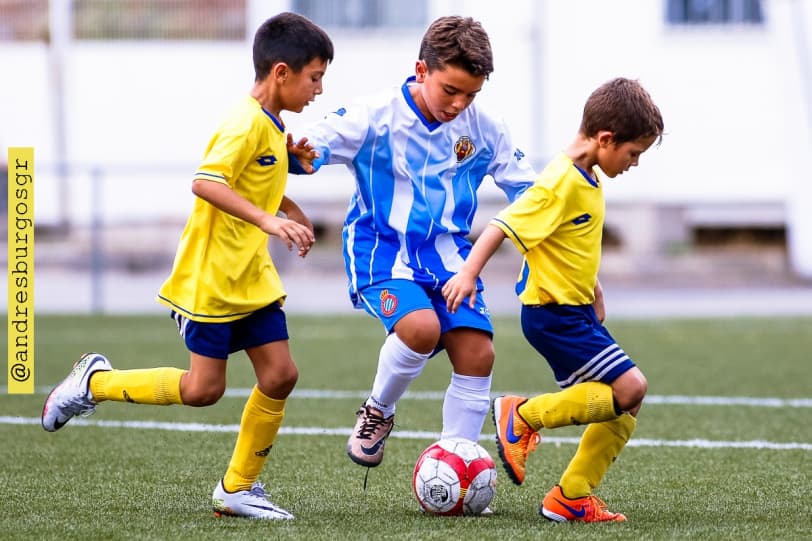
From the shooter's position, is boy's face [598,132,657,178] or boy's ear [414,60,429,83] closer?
boy's face [598,132,657,178]

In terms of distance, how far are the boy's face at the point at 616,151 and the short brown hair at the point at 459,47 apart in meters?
0.49

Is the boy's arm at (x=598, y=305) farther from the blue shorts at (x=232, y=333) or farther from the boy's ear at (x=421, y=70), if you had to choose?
the blue shorts at (x=232, y=333)

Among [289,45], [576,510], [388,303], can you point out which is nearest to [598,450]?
[576,510]

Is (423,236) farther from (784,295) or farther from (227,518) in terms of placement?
(784,295)

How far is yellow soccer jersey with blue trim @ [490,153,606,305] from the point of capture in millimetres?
4230

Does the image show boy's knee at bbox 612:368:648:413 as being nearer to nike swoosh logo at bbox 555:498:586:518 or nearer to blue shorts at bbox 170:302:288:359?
nike swoosh logo at bbox 555:498:586:518

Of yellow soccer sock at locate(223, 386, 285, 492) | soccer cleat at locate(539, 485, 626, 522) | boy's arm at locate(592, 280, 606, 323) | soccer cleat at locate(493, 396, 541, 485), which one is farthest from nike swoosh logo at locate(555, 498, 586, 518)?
yellow soccer sock at locate(223, 386, 285, 492)

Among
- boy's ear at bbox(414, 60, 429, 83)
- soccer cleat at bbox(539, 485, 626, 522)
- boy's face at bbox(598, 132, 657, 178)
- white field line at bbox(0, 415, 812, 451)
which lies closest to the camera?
soccer cleat at bbox(539, 485, 626, 522)

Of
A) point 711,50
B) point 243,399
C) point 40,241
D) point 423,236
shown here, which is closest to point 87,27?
point 40,241

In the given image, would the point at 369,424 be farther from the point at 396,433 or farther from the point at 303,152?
the point at 396,433

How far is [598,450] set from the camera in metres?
4.35

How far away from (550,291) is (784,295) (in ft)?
43.6

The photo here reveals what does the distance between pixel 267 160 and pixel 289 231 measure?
0.43m

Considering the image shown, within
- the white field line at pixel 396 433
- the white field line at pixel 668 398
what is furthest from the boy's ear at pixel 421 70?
the white field line at pixel 668 398
